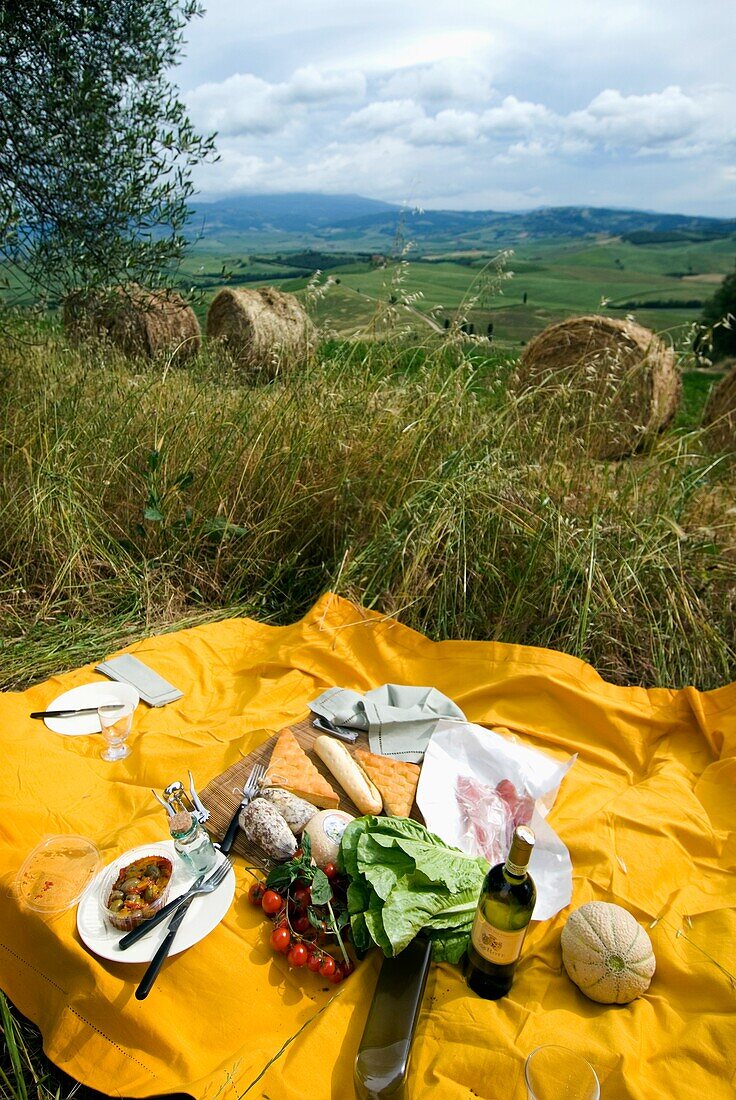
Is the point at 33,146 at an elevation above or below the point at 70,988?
above

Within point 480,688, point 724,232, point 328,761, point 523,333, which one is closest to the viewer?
point 328,761

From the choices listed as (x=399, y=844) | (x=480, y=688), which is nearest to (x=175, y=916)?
(x=399, y=844)

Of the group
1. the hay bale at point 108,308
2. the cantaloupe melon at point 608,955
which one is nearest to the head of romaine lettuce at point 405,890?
the cantaloupe melon at point 608,955

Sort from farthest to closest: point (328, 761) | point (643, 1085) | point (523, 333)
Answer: point (523, 333) < point (328, 761) < point (643, 1085)

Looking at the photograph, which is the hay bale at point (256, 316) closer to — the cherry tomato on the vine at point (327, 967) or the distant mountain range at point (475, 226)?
the cherry tomato on the vine at point (327, 967)

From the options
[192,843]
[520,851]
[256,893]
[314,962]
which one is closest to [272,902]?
[256,893]

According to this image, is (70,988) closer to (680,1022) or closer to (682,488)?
(680,1022)

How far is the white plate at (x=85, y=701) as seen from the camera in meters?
2.98

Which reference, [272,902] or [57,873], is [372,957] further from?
[57,873]

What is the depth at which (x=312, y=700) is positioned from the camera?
11.1ft

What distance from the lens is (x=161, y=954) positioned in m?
1.94

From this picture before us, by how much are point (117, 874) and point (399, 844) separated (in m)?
0.90

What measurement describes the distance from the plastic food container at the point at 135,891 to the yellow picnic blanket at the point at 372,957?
115mm

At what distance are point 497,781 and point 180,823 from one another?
1384 millimetres
